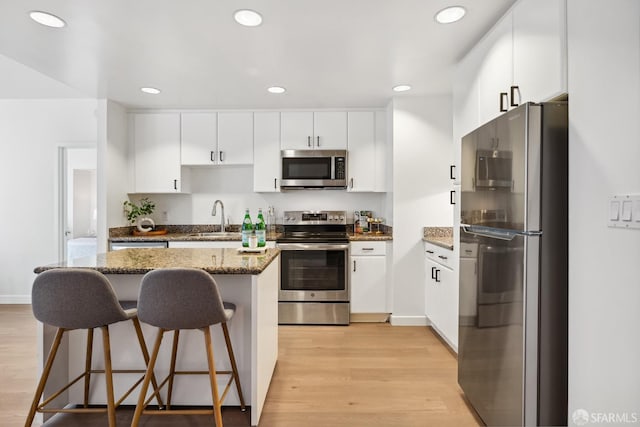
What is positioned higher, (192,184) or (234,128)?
(234,128)

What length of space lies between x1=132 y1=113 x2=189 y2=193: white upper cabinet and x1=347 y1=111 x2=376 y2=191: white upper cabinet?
6.27ft

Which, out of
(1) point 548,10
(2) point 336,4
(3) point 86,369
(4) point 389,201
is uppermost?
(2) point 336,4

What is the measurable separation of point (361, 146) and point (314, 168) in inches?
22.4

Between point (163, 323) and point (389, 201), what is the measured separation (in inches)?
104

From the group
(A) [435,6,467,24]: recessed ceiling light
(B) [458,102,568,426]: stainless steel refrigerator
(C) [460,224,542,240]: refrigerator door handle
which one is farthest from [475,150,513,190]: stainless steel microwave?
(A) [435,6,467,24]: recessed ceiling light

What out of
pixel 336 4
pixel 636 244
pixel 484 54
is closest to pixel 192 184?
pixel 336 4

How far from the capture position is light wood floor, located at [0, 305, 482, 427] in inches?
78.5

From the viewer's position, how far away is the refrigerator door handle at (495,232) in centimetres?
146

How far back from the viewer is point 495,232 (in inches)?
67.3

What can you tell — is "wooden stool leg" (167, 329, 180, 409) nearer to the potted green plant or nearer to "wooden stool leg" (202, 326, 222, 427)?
"wooden stool leg" (202, 326, 222, 427)

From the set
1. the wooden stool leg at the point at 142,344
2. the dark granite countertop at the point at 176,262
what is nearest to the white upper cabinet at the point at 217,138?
the dark granite countertop at the point at 176,262

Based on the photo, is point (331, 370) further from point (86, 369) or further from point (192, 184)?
point (192, 184)

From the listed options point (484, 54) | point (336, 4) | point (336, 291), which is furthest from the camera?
point (336, 291)

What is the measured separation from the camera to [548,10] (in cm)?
158
